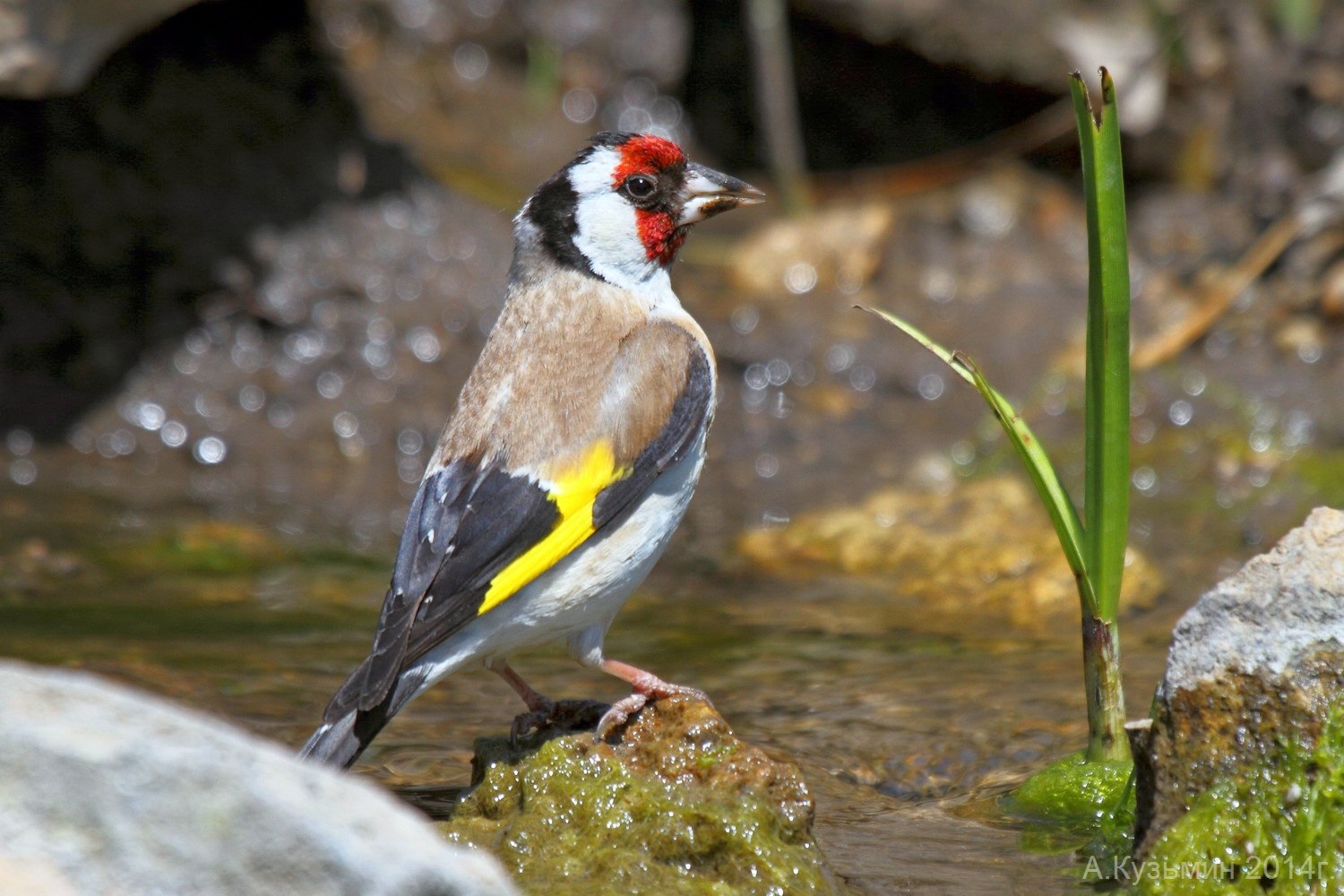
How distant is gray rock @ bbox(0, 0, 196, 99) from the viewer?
5.95 metres

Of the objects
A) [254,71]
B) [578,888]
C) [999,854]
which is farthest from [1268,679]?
[254,71]

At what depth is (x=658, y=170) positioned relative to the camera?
4.61 m

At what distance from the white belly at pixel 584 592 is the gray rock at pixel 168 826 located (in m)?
1.44

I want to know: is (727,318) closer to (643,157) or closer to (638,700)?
(643,157)

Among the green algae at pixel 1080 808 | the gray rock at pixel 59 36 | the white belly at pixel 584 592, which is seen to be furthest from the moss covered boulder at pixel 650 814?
the gray rock at pixel 59 36

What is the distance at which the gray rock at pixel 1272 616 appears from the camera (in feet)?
9.83

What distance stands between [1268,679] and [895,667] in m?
2.04

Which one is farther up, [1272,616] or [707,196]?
[707,196]

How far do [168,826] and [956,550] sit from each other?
421cm

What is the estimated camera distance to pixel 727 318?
7.66 meters

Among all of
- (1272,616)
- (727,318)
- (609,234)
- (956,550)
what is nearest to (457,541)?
(609,234)

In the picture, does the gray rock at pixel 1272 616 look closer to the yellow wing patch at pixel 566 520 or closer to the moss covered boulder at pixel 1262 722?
the moss covered boulder at pixel 1262 722

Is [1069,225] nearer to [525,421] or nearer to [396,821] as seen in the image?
[525,421]

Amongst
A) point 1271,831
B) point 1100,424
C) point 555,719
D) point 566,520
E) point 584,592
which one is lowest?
point 555,719
